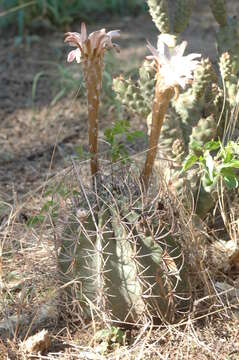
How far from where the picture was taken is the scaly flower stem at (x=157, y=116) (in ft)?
8.77

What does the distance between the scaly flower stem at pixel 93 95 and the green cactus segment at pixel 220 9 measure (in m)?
1.04

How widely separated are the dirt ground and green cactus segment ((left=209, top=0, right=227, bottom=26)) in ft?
2.62

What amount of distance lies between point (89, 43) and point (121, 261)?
31.1 inches

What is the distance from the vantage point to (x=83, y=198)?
2.85 metres

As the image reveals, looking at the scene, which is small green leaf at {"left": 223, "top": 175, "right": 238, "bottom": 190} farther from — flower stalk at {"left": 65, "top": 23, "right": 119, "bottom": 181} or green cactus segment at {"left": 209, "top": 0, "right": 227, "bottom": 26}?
green cactus segment at {"left": 209, "top": 0, "right": 227, "bottom": 26}

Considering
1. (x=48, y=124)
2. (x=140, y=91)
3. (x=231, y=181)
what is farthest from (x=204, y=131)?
(x=48, y=124)

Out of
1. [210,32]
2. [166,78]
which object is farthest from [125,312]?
[210,32]

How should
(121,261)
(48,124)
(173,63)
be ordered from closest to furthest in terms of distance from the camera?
(173,63)
(121,261)
(48,124)

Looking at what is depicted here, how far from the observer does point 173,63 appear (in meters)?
2.62

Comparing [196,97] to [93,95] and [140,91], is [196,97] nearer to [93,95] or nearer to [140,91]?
[140,91]

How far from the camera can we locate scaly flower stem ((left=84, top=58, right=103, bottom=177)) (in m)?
2.70

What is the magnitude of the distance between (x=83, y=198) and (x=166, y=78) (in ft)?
1.88

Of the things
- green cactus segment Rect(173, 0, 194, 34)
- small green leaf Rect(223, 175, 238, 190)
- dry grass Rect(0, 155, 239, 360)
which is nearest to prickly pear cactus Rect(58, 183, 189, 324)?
dry grass Rect(0, 155, 239, 360)

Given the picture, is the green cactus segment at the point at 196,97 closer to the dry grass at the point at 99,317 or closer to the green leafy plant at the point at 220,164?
the green leafy plant at the point at 220,164
